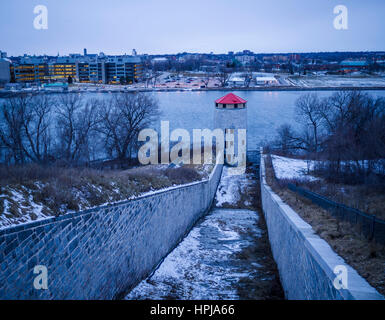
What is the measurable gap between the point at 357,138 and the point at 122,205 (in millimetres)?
19671

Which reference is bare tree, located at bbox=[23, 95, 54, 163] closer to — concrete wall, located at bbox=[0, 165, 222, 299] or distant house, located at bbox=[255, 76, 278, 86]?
concrete wall, located at bbox=[0, 165, 222, 299]

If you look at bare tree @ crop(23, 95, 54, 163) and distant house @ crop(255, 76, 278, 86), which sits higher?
distant house @ crop(255, 76, 278, 86)

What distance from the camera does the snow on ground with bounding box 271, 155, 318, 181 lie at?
18070 mm

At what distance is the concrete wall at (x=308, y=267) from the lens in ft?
11.8

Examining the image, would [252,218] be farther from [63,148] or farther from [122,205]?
[63,148]

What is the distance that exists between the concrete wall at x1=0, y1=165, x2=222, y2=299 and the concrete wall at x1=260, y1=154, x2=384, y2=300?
282 cm

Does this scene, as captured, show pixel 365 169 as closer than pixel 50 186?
No

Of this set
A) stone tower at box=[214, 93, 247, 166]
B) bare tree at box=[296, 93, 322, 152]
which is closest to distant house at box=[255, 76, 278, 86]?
bare tree at box=[296, 93, 322, 152]

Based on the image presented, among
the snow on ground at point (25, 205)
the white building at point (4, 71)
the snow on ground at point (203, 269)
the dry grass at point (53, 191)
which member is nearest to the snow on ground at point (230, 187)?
the snow on ground at point (203, 269)

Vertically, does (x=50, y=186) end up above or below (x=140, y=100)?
below

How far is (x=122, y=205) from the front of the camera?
6.47 m

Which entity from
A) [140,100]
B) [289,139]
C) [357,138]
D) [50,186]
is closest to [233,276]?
[50,186]

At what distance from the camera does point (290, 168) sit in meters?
20.9

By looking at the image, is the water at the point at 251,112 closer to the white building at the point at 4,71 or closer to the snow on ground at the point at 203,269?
the snow on ground at the point at 203,269
